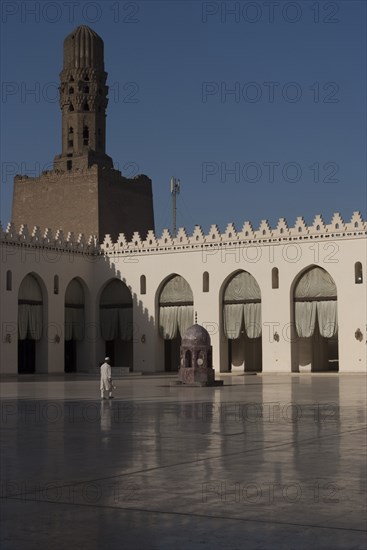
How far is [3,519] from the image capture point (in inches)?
251

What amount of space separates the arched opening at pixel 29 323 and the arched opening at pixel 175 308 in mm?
5980

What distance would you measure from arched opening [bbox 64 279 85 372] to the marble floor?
2891 centimetres

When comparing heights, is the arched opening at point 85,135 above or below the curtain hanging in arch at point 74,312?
above

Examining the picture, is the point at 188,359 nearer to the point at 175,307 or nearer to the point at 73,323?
the point at 175,307

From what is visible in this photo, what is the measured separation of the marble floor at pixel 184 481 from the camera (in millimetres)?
5898

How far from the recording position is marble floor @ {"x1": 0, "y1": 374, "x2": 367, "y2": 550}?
5.90 meters

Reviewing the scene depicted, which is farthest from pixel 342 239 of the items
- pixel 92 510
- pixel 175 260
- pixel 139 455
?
pixel 92 510

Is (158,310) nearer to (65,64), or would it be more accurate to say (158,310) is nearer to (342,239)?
(342,239)

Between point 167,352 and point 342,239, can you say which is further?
point 167,352

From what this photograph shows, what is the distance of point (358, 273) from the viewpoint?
130ft

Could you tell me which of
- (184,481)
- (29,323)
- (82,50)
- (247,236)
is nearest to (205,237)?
(247,236)

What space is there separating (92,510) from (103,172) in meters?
45.7

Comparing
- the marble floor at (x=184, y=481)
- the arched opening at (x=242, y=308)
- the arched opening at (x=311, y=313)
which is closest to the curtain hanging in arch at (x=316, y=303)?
the arched opening at (x=311, y=313)

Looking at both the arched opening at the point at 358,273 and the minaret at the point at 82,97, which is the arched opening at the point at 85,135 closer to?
the minaret at the point at 82,97
